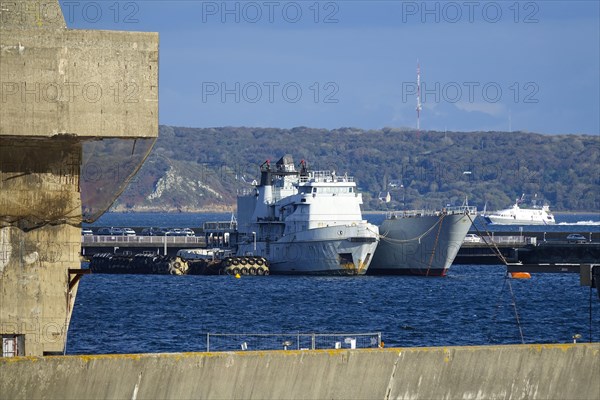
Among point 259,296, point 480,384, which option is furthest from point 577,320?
point 480,384

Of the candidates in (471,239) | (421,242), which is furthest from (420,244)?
(471,239)

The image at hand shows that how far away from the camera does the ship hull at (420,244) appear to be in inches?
3150

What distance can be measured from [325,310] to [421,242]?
2601 cm

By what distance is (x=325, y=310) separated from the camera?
56.2 metres

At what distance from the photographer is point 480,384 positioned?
13.4 metres

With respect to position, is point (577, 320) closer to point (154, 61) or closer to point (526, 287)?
point (526, 287)

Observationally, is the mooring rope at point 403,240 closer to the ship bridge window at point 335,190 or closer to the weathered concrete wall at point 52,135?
the ship bridge window at point 335,190

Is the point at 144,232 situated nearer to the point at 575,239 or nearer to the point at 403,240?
the point at 575,239

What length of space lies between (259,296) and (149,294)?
586cm

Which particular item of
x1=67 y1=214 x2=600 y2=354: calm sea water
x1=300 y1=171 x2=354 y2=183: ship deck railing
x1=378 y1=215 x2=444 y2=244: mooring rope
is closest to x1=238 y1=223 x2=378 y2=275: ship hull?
x1=378 y1=215 x2=444 y2=244: mooring rope

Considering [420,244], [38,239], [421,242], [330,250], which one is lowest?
[330,250]

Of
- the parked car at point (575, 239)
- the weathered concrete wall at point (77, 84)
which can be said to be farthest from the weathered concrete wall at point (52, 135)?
the parked car at point (575, 239)

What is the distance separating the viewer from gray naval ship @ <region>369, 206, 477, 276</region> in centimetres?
7994

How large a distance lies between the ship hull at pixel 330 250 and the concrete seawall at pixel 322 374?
65196mm
